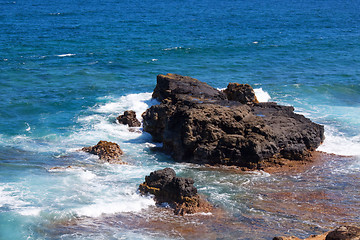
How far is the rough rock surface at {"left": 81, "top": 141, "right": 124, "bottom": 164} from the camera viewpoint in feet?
69.2

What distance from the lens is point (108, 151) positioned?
21359 mm

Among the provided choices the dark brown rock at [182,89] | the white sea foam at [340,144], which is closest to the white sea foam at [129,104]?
the dark brown rock at [182,89]

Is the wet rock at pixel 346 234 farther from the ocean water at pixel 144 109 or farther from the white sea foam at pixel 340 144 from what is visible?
the white sea foam at pixel 340 144

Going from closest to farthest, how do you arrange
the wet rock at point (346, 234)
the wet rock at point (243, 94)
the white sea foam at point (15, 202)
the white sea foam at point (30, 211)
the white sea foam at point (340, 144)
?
the wet rock at point (346, 234) → the white sea foam at point (30, 211) → the white sea foam at point (15, 202) → the white sea foam at point (340, 144) → the wet rock at point (243, 94)

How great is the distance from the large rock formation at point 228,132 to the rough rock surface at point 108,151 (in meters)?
2.48

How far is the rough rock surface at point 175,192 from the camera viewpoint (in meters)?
16.2

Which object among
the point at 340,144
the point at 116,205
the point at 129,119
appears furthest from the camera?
the point at 129,119

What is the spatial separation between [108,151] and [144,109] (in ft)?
26.6

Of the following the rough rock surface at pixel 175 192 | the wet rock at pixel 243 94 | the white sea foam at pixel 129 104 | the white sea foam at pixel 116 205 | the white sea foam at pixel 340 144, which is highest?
the wet rock at pixel 243 94

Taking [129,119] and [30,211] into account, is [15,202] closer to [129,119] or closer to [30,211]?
[30,211]

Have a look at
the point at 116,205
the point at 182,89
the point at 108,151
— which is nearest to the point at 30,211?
the point at 116,205

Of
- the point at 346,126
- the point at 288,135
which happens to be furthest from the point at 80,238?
the point at 346,126

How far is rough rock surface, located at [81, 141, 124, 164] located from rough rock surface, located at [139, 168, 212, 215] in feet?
12.9

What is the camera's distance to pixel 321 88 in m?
35.3
